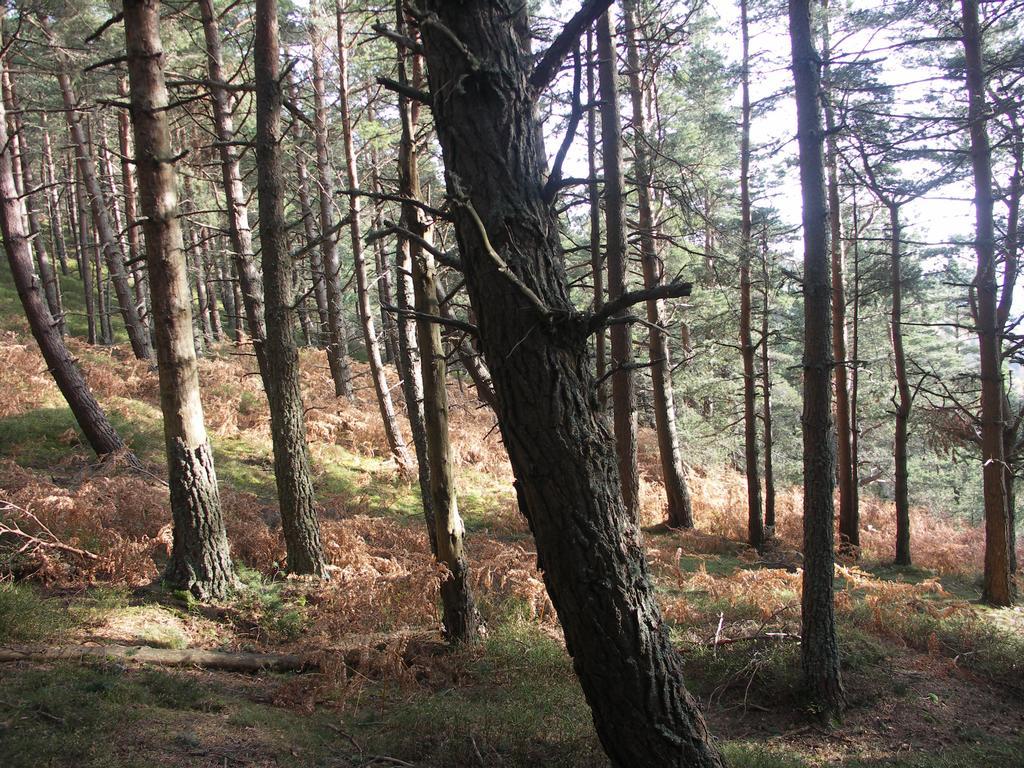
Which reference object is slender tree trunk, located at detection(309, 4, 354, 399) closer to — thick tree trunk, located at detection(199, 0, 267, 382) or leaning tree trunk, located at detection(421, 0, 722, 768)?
thick tree trunk, located at detection(199, 0, 267, 382)

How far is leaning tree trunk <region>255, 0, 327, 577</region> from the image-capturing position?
767cm

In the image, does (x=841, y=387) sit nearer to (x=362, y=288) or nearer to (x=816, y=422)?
(x=816, y=422)

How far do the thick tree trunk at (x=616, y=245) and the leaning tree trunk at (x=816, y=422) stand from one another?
112 inches

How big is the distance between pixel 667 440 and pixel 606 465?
11071 millimetres

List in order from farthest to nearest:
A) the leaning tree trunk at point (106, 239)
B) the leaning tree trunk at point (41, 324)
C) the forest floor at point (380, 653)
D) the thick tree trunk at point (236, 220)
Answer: the leaning tree trunk at point (106, 239) < the leaning tree trunk at point (41, 324) < the thick tree trunk at point (236, 220) < the forest floor at point (380, 653)

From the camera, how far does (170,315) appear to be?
6.86 metres

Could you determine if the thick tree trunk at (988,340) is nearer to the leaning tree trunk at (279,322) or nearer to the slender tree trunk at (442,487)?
the slender tree trunk at (442,487)

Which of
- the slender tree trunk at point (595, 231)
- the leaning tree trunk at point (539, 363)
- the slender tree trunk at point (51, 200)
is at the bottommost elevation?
the leaning tree trunk at point (539, 363)

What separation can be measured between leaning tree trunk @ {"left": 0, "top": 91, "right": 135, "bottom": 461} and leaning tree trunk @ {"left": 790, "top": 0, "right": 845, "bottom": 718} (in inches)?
409

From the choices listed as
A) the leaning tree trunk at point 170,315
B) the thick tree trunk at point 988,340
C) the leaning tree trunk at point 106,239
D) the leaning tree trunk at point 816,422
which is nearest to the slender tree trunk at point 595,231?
the leaning tree trunk at point 816,422

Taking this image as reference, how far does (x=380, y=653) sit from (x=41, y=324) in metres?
8.86

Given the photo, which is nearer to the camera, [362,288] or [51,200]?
[362,288]

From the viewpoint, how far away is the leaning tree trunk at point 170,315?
6.79 m

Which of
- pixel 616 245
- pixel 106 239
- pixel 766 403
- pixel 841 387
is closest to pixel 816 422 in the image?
pixel 616 245
